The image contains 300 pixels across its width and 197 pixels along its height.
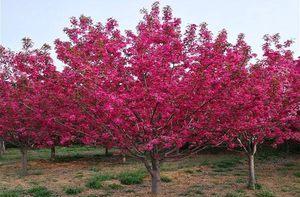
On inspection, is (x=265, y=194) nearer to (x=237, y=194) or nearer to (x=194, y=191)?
(x=237, y=194)

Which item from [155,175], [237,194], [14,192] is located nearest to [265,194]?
[237,194]

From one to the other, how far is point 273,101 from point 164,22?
438cm

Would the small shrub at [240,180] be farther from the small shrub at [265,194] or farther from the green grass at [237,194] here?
the small shrub at [265,194]

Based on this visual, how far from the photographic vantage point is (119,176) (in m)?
17.2

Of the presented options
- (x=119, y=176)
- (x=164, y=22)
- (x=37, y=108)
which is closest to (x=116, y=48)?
(x=164, y=22)

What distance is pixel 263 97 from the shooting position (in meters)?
10.9

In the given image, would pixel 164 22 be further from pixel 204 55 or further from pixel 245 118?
pixel 245 118

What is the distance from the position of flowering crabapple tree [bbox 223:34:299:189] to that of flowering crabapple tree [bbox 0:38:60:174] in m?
5.30

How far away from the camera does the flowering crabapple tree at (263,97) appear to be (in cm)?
1030

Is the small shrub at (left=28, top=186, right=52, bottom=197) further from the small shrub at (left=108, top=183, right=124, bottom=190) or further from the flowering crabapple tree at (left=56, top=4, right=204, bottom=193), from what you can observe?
the flowering crabapple tree at (left=56, top=4, right=204, bottom=193)

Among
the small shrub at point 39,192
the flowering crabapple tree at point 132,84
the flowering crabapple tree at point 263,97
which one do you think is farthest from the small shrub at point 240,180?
the small shrub at point 39,192

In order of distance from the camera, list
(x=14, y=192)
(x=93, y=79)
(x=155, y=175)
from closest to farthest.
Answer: (x=93, y=79)
(x=155, y=175)
(x=14, y=192)

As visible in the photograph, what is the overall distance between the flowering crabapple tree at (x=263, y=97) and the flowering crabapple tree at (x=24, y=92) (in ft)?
17.4

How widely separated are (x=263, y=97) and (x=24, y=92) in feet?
28.1
